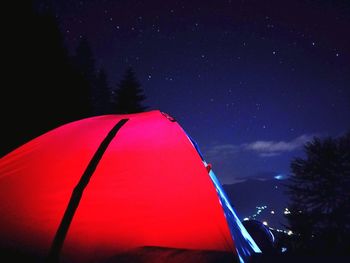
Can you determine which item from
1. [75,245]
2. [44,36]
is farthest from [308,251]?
[44,36]

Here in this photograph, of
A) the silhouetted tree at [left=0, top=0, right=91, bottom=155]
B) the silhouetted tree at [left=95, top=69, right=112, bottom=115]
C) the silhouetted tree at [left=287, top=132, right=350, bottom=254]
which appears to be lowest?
the silhouetted tree at [left=287, top=132, right=350, bottom=254]

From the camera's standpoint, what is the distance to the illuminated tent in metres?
2.47

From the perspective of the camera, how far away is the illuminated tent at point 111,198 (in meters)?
2.47

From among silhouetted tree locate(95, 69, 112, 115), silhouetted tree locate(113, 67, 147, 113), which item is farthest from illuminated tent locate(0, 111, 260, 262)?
silhouetted tree locate(95, 69, 112, 115)

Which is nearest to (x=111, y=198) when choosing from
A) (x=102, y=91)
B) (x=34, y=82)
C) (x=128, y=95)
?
(x=34, y=82)

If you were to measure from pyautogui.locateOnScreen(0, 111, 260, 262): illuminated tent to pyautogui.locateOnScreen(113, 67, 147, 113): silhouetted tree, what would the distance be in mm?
20911

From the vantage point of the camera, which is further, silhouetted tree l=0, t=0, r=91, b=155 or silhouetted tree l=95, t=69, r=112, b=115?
silhouetted tree l=95, t=69, r=112, b=115

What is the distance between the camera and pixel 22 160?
3.12 meters

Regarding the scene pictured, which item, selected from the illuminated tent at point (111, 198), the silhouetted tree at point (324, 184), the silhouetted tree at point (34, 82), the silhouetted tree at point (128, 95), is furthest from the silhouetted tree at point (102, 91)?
the illuminated tent at point (111, 198)

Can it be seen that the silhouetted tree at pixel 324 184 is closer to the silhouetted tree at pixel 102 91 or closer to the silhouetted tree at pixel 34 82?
the silhouetted tree at pixel 34 82

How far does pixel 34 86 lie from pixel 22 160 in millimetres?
9373

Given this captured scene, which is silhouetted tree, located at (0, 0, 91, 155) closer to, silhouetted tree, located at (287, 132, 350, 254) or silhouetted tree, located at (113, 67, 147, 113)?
silhouetted tree, located at (113, 67, 147, 113)

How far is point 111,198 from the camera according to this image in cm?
271

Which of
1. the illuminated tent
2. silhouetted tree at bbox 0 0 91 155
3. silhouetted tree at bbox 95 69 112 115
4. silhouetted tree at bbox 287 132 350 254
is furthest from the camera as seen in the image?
silhouetted tree at bbox 95 69 112 115
